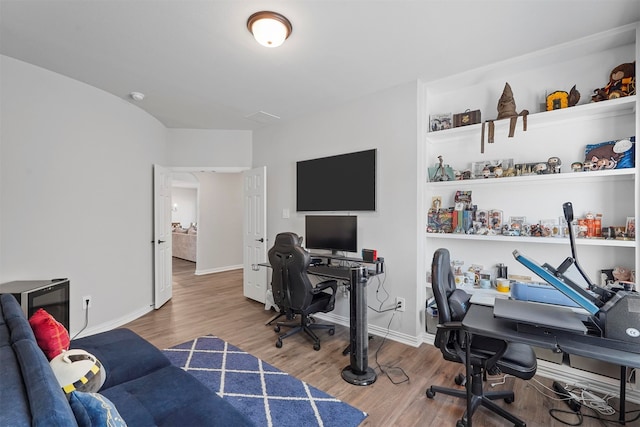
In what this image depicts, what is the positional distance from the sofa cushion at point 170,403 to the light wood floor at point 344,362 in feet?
3.36

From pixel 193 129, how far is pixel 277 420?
415 cm

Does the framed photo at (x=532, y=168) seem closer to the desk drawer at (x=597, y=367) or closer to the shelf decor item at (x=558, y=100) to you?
the shelf decor item at (x=558, y=100)

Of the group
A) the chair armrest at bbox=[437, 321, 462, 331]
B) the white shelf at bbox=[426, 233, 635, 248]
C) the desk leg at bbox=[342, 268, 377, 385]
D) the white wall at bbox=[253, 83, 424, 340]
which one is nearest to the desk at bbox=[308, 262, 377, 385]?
the desk leg at bbox=[342, 268, 377, 385]

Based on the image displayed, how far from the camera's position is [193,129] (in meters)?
4.68

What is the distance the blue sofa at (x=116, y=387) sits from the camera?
2.77 feet

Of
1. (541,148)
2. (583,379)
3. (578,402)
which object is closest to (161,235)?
(541,148)

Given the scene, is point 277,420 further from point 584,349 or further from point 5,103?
point 5,103

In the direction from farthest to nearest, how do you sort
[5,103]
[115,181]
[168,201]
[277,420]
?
[168,201]
[115,181]
[5,103]
[277,420]

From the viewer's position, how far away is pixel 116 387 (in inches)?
63.4

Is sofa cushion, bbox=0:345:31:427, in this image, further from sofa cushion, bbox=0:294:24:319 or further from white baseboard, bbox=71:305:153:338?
white baseboard, bbox=71:305:153:338

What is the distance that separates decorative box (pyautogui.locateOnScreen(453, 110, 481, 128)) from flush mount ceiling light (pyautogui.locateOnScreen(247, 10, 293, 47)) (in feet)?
5.91

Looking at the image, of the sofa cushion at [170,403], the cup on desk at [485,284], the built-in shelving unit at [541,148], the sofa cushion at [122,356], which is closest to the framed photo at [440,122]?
the built-in shelving unit at [541,148]

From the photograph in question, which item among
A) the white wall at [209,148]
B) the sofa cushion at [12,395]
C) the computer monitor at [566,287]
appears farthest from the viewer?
the white wall at [209,148]

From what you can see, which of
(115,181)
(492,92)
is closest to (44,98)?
(115,181)
